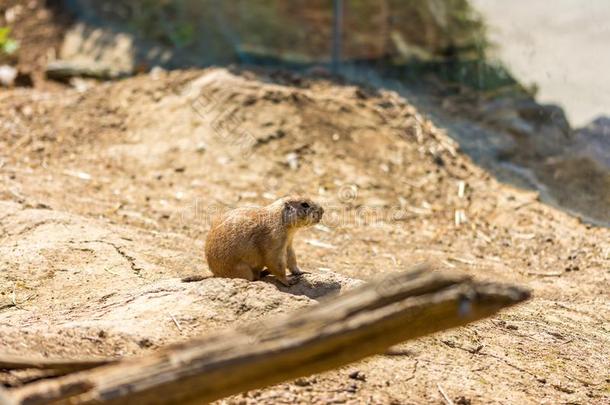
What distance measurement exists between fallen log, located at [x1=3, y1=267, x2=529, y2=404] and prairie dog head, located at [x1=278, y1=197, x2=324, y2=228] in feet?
7.80

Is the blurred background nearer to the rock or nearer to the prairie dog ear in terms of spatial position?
the prairie dog ear

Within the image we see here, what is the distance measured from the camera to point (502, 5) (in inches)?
413

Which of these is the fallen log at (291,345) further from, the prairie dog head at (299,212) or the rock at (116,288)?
the prairie dog head at (299,212)

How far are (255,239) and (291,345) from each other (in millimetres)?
2488

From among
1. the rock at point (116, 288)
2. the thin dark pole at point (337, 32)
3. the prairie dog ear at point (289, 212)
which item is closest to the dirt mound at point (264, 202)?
the rock at point (116, 288)

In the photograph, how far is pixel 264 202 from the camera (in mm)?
8148

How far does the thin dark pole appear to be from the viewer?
11320 mm

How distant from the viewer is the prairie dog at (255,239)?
5.19 m

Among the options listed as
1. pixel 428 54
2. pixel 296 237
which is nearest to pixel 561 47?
pixel 428 54

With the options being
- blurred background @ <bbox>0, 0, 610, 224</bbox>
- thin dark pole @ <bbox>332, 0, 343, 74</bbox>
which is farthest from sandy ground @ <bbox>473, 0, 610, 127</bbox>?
thin dark pole @ <bbox>332, 0, 343, 74</bbox>

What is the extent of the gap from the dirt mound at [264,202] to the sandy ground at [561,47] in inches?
62.2

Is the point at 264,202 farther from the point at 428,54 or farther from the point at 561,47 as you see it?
the point at 428,54

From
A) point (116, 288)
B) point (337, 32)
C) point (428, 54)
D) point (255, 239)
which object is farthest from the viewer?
point (428, 54)

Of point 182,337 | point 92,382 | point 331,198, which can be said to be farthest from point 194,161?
point 92,382
